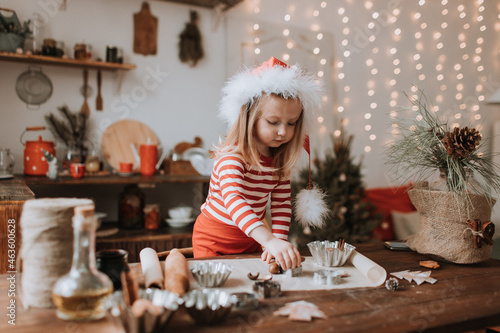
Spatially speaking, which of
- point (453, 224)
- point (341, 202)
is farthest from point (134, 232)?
point (453, 224)

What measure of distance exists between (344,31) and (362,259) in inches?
116

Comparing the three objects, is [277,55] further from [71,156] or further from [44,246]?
[44,246]

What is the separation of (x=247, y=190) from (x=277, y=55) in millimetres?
2101

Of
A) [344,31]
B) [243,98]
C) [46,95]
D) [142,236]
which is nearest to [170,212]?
[142,236]

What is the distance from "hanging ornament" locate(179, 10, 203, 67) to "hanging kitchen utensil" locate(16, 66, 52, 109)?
3.26ft

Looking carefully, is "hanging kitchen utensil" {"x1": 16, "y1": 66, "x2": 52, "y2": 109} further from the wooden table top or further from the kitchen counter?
the wooden table top

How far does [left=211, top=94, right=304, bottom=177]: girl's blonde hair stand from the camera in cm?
139

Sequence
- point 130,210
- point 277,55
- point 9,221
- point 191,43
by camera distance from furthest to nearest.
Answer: point 277,55 → point 191,43 → point 130,210 → point 9,221

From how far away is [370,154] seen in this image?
3.72 m

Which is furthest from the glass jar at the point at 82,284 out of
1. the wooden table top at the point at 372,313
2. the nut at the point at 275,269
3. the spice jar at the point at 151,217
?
the spice jar at the point at 151,217

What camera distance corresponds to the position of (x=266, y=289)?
35.3 inches

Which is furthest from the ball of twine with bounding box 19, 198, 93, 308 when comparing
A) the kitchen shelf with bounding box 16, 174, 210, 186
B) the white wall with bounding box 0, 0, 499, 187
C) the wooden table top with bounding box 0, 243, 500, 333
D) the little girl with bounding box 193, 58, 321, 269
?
the white wall with bounding box 0, 0, 499, 187

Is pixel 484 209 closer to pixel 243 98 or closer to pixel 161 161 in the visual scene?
pixel 243 98

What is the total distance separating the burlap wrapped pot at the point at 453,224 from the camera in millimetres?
1198
